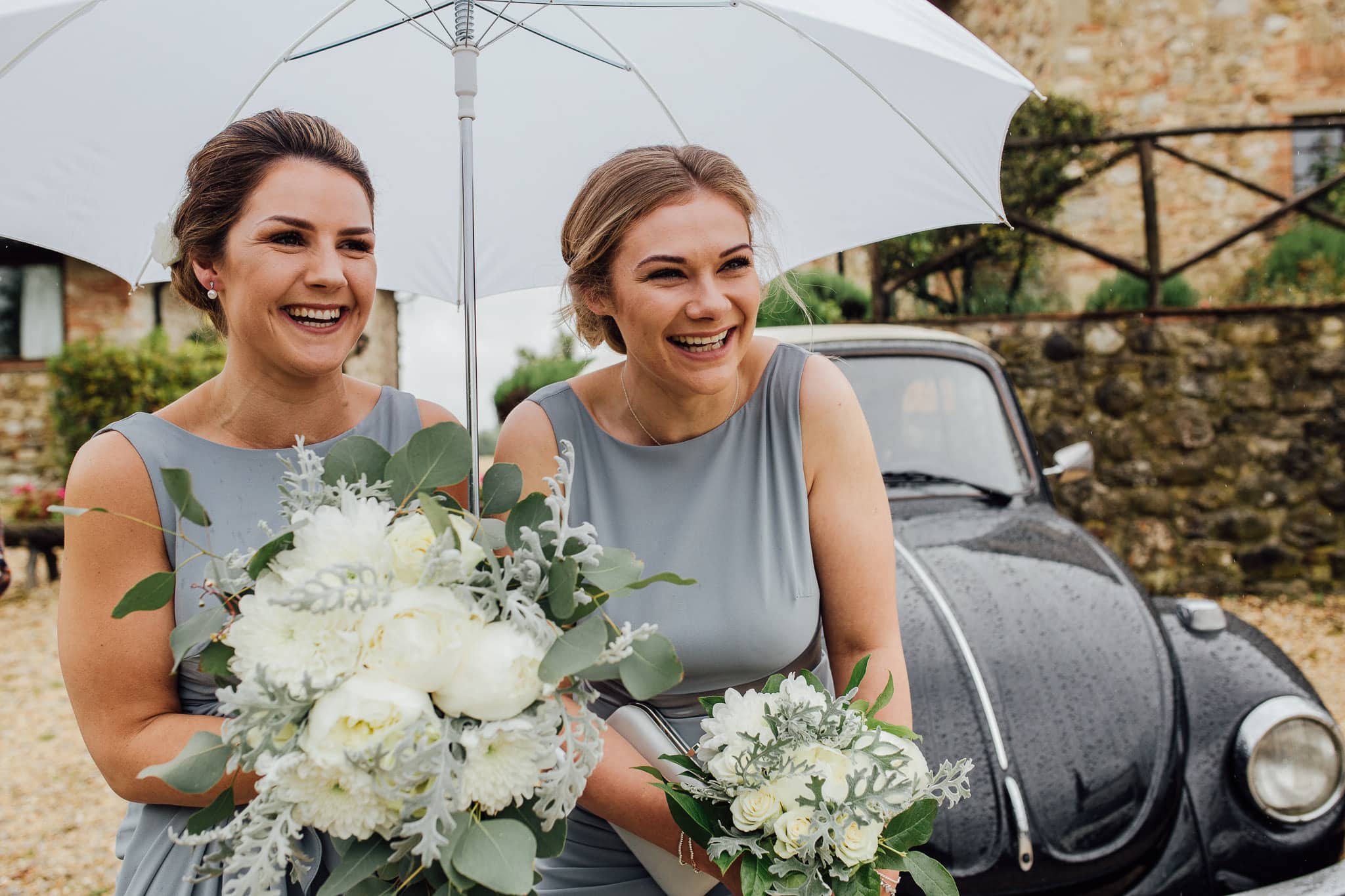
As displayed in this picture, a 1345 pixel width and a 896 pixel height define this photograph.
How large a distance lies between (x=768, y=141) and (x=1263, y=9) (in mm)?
13549

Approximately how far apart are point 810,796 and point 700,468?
805mm

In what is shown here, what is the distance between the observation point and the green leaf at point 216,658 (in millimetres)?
1197

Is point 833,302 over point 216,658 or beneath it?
over

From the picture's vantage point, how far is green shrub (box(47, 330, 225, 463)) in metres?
11.9

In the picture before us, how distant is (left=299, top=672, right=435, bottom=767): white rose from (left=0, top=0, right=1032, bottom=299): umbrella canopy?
4.46 ft

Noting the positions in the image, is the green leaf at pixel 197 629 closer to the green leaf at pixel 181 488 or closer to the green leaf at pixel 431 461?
the green leaf at pixel 181 488

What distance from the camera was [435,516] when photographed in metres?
1.13

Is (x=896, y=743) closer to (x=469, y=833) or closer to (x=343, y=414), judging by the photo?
(x=469, y=833)

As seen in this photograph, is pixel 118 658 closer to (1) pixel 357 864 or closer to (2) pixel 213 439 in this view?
(2) pixel 213 439

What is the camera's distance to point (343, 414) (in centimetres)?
194

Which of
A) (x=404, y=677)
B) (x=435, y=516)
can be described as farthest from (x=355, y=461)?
(x=404, y=677)

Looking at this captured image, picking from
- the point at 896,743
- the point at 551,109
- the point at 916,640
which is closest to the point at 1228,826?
the point at 916,640

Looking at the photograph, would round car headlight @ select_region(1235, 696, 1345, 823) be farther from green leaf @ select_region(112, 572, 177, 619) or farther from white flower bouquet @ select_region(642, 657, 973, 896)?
green leaf @ select_region(112, 572, 177, 619)

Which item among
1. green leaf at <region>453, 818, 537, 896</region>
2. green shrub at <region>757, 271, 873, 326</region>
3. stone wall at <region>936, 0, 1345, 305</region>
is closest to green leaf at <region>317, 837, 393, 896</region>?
green leaf at <region>453, 818, 537, 896</region>
